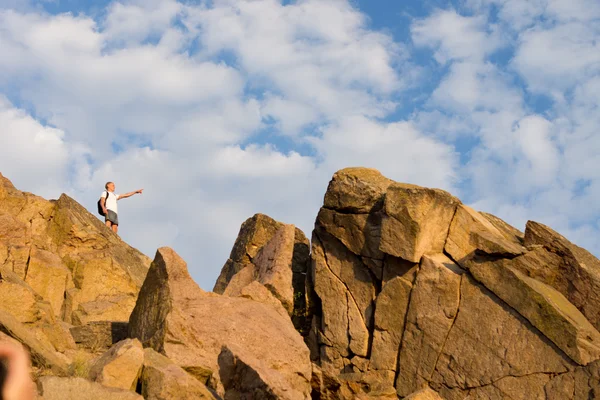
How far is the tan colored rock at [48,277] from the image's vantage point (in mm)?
18078

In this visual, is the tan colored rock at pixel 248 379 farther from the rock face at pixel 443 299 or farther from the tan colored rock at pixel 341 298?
the tan colored rock at pixel 341 298

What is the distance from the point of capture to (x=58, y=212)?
21547mm

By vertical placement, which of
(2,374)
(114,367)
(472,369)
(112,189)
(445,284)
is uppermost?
(112,189)

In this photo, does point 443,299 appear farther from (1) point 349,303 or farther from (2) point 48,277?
(2) point 48,277

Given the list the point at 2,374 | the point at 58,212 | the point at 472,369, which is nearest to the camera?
the point at 2,374

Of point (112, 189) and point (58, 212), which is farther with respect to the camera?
point (112, 189)

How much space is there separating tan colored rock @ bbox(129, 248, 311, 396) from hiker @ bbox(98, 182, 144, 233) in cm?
896

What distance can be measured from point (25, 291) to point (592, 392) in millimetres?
11193

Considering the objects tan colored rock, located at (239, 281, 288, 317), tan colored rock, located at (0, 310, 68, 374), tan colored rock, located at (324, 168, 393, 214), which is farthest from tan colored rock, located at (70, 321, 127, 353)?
tan colored rock, located at (324, 168, 393, 214)

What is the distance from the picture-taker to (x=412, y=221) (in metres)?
17.0

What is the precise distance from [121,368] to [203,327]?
3199mm

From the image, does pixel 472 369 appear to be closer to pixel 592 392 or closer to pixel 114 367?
pixel 592 392

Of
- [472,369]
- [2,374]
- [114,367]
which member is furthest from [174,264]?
[2,374]

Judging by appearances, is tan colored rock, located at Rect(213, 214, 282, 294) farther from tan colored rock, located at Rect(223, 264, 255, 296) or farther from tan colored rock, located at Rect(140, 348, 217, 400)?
tan colored rock, located at Rect(140, 348, 217, 400)
